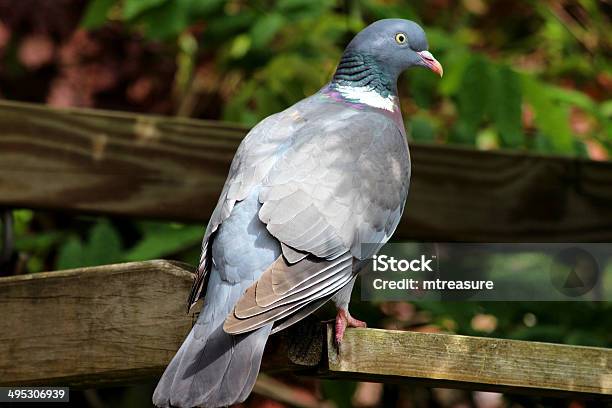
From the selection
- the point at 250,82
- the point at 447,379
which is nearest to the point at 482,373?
the point at 447,379

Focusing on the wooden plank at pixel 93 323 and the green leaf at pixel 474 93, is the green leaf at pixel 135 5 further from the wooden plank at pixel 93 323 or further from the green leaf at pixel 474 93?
the wooden plank at pixel 93 323

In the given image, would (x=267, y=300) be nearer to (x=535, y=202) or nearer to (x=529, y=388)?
(x=529, y=388)

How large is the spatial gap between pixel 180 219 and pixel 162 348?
826mm

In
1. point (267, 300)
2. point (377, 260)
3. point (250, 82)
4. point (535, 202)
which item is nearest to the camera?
point (267, 300)

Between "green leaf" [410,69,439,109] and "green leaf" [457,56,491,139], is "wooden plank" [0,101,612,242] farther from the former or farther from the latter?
"green leaf" [410,69,439,109]

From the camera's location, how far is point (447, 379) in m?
1.89

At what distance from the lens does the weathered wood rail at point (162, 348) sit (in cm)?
187

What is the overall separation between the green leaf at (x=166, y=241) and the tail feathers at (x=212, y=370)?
46.1 inches

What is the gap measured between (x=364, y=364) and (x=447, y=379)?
0.16 meters

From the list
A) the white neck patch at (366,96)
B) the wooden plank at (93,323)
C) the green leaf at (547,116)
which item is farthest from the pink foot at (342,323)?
the green leaf at (547,116)

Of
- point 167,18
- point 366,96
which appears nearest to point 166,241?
point 167,18

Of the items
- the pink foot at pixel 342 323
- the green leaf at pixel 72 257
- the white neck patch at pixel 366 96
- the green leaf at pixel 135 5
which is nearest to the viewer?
the pink foot at pixel 342 323

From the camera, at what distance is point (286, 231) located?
6.55 feet

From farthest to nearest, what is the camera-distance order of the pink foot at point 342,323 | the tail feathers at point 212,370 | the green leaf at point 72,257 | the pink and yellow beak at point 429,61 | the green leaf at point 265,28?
the green leaf at point 265,28, the green leaf at point 72,257, the pink and yellow beak at point 429,61, the pink foot at point 342,323, the tail feathers at point 212,370
